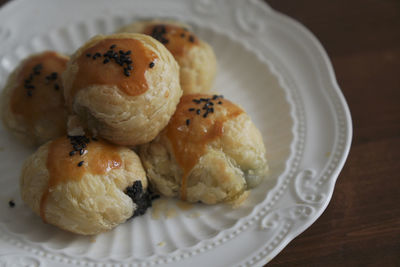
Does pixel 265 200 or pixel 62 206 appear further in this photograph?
pixel 265 200

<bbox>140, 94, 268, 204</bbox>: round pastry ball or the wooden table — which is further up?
<bbox>140, 94, 268, 204</bbox>: round pastry ball

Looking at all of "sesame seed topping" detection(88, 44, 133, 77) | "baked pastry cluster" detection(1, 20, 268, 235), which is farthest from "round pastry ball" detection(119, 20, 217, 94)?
"sesame seed topping" detection(88, 44, 133, 77)

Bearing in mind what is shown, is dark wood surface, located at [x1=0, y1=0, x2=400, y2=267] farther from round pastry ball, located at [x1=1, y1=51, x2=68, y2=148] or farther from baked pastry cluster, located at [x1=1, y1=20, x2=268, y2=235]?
round pastry ball, located at [x1=1, y1=51, x2=68, y2=148]

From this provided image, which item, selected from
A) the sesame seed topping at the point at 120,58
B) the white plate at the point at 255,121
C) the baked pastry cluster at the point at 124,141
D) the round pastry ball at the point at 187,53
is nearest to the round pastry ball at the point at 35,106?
the baked pastry cluster at the point at 124,141

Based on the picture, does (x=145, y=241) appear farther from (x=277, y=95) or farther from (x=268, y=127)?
(x=277, y=95)

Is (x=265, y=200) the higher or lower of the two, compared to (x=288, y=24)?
lower

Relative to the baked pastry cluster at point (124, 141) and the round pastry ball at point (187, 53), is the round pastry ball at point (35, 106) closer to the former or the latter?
the baked pastry cluster at point (124, 141)

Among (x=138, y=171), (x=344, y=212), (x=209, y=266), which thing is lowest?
(x=344, y=212)

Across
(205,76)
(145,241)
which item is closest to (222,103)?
(205,76)
